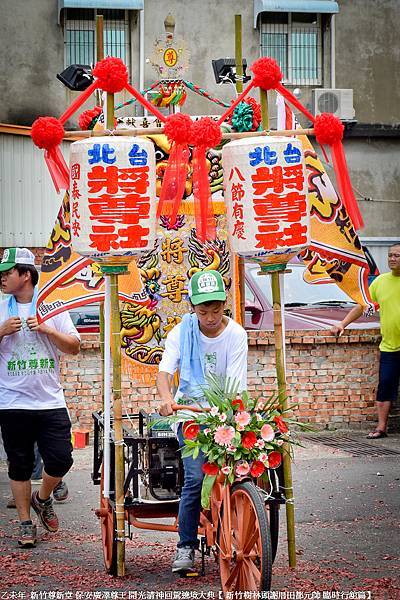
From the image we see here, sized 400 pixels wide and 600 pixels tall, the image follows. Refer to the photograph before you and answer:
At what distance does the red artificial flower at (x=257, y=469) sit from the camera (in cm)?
622

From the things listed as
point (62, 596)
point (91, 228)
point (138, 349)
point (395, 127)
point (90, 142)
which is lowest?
point (62, 596)

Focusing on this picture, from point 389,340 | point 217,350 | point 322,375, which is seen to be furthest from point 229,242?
point 322,375

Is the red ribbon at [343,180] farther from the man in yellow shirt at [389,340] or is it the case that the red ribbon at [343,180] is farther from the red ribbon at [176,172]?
the man in yellow shirt at [389,340]

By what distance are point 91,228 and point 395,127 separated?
1757 centimetres

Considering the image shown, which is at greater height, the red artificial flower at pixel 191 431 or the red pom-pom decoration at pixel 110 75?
the red pom-pom decoration at pixel 110 75

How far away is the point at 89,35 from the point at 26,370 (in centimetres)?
1612

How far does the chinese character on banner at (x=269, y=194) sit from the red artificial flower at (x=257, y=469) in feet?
4.67

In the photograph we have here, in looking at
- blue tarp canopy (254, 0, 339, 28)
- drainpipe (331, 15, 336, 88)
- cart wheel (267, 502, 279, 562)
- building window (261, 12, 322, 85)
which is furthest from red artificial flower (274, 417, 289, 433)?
building window (261, 12, 322, 85)

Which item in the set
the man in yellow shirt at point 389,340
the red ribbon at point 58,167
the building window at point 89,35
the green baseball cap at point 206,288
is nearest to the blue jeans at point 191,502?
the green baseball cap at point 206,288

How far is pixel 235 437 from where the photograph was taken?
623 centimetres

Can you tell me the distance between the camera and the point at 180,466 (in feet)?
23.0

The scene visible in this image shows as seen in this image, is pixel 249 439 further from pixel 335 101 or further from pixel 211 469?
pixel 335 101

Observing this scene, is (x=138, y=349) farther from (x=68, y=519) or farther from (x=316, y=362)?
(x=316, y=362)


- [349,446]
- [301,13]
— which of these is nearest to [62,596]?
[349,446]
